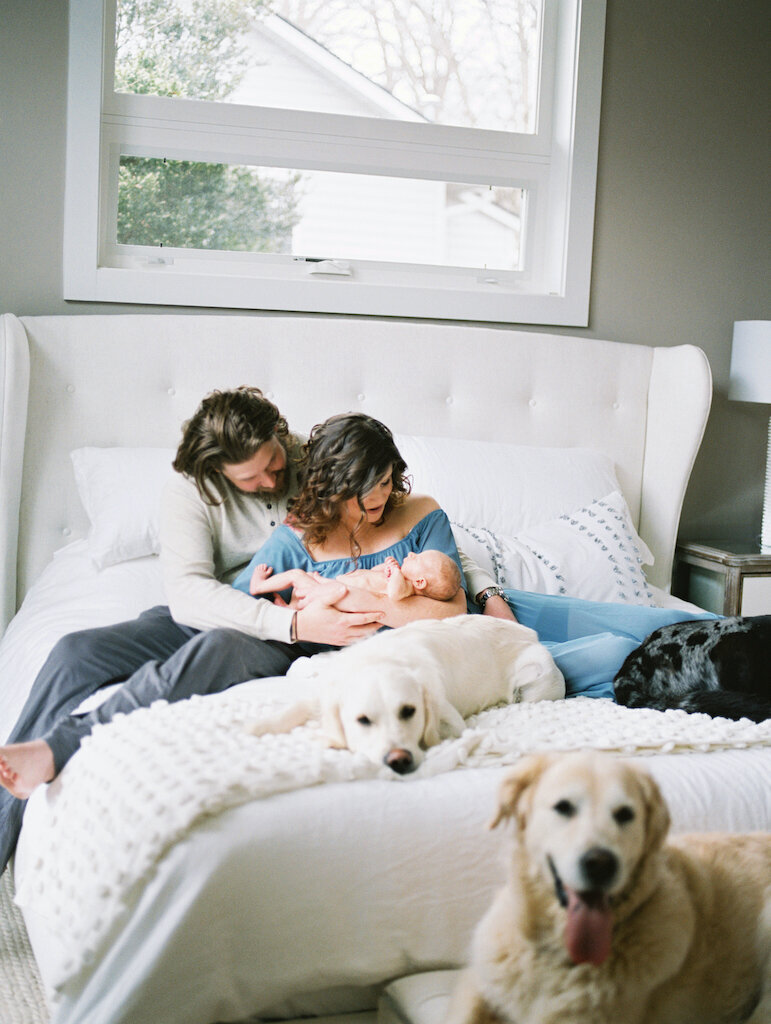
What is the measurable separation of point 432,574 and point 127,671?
61cm

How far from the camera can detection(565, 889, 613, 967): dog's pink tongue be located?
0.73 m

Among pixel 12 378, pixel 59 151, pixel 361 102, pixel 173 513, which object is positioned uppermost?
pixel 361 102

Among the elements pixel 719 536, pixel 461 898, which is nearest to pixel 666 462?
pixel 719 536

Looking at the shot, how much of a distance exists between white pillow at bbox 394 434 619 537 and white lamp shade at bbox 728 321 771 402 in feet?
2.24

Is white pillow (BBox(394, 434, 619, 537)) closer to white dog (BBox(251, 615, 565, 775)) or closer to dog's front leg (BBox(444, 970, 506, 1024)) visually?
white dog (BBox(251, 615, 565, 775))

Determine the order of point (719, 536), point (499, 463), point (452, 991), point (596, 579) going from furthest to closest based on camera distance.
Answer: point (719, 536), point (499, 463), point (596, 579), point (452, 991)

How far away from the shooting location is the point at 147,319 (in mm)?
2703

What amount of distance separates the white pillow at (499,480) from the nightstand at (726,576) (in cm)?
44

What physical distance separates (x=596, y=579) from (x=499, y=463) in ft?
1.48

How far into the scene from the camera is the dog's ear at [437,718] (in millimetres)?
1307

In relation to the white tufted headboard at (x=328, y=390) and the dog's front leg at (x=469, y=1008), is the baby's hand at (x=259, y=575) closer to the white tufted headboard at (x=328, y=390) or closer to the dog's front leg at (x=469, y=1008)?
the white tufted headboard at (x=328, y=390)

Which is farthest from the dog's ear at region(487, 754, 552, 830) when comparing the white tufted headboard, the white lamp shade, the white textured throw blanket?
the white lamp shade

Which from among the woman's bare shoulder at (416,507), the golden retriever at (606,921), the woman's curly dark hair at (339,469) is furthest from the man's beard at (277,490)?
the golden retriever at (606,921)

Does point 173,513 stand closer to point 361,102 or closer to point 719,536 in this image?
point 361,102
